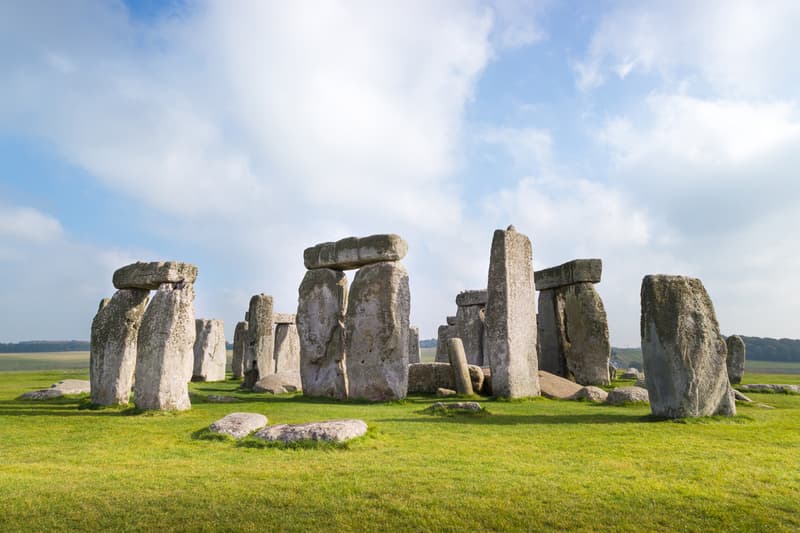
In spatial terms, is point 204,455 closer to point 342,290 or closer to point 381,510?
point 381,510

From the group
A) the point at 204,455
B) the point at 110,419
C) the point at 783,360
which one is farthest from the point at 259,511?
the point at 783,360

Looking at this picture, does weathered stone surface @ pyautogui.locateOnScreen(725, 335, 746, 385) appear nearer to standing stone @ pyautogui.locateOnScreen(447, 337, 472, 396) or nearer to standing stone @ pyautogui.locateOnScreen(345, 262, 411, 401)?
standing stone @ pyautogui.locateOnScreen(447, 337, 472, 396)

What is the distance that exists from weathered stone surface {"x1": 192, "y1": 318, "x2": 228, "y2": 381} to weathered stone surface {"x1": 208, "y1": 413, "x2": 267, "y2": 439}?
15.6m

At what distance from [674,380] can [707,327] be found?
101cm

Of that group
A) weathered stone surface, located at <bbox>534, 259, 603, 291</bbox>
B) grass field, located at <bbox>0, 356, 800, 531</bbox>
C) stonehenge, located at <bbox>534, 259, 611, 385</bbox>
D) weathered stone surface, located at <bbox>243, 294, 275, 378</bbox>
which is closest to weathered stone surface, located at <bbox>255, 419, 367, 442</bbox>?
grass field, located at <bbox>0, 356, 800, 531</bbox>

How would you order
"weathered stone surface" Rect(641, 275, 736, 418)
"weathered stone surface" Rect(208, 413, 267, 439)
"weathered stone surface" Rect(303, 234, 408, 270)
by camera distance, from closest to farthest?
"weathered stone surface" Rect(208, 413, 267, 439)
"weathered stone surface" Rect(641, 275, 736, 418)
"weathered stone surface" Rect(303, 234, 408, 270)

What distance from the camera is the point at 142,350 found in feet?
32.8

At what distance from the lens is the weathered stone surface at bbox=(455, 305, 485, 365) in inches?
862

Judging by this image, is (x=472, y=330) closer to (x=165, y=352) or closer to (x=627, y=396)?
(x=627, y=396)

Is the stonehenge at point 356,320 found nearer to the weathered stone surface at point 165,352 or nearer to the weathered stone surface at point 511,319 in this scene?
the weathered stone surface at point 511,319

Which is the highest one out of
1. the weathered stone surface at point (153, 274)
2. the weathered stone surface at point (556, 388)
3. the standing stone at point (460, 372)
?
the weathered stone surface at point (153, 274)

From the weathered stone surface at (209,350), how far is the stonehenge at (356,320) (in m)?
9.65

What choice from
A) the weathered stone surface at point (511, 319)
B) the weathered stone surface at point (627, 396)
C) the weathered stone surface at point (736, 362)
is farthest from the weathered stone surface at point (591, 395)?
the weathered stone surface at point (736, 362)

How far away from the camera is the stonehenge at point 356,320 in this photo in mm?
12844
